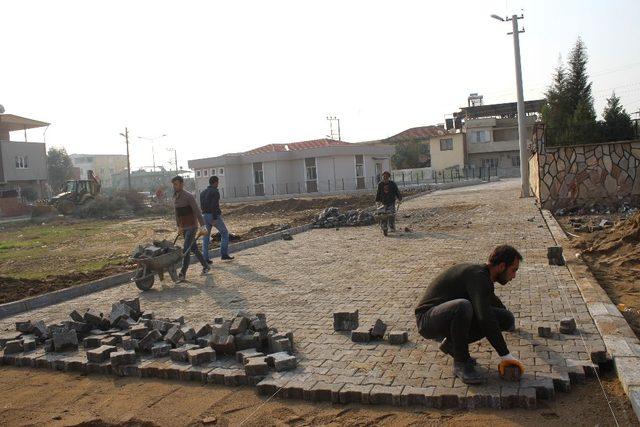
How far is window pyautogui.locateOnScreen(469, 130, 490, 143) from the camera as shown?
218 ft

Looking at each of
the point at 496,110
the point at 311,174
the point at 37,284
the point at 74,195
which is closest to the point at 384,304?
the point at 37,284

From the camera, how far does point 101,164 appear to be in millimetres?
123375

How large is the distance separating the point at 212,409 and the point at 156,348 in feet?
4.79

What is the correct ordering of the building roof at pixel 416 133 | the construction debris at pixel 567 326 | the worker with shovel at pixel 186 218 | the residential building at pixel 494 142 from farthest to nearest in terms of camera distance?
the building roof at pixel 416 133, the residential building at pixel 494 142, the worker with shovel at pixel 186 218, the construction debris at pixel 567 326

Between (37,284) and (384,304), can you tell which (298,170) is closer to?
(37,284)

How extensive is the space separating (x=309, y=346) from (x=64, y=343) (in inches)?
106

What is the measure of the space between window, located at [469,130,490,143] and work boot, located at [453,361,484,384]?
212 ft

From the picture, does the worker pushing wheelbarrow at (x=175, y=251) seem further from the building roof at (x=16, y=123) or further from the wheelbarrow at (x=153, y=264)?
the building roof at (x=16, y=123)

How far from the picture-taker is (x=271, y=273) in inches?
424

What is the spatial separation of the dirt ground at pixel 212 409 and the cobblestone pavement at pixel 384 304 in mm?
146

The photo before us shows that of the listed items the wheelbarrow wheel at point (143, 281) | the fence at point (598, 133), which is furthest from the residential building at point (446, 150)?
the wheelbarrow wheel at point (143, 281)

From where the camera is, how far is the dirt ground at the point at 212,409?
4125 millimetres

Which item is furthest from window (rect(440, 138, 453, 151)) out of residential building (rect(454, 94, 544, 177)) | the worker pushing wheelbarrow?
the worker pushing wheelbarrow

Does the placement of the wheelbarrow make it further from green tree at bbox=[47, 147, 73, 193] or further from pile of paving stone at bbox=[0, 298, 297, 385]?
green tree at bbox=[47, 147, 73, 193]
